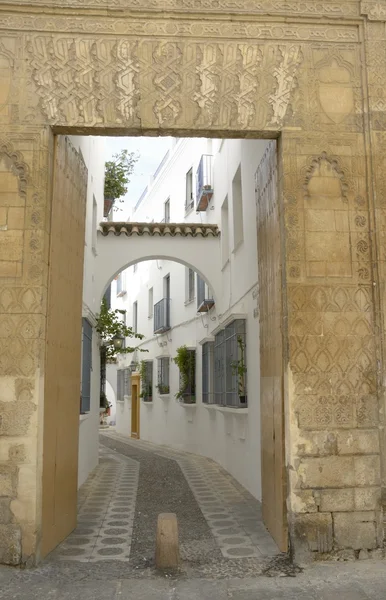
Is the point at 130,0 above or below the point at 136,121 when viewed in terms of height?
above

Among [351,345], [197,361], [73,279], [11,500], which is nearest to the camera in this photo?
[11,500]

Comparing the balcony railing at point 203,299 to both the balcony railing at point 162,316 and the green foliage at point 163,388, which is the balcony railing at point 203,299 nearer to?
the balcony railing at point 162,316

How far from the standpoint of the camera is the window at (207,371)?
12.3m

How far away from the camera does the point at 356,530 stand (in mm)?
4992

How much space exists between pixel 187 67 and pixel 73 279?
2.45m

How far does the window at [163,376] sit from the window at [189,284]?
230cm

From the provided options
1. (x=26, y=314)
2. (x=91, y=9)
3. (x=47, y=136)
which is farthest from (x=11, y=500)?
(x=91, y=9)

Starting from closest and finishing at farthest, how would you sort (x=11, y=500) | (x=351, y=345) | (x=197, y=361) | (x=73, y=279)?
(x=11, y=500) → (x=351, y=345) → (x=73, y=279) → (x=197, y=361)

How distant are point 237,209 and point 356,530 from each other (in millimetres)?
6472

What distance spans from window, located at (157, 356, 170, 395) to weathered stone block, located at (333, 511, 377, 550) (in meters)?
11.7

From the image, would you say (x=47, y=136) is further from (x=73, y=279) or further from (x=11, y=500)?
(x=11, y=500)

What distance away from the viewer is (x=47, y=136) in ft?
17.5

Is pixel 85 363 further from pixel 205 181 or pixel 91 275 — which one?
pixel 205 181

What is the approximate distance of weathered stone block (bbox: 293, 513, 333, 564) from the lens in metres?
4.92
